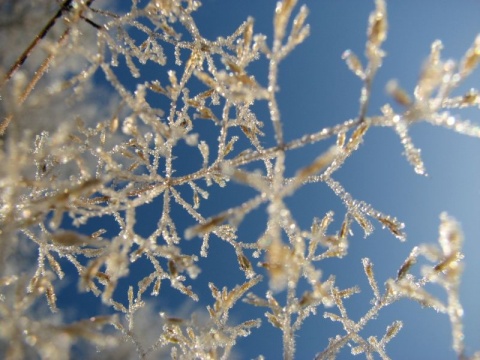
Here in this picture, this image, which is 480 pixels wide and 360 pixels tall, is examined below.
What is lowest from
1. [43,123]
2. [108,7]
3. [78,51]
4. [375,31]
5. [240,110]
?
[375,31]

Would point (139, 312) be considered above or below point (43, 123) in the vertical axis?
below

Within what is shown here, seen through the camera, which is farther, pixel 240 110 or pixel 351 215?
pixel 240 110

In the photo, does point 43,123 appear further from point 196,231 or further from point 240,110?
point 196,231

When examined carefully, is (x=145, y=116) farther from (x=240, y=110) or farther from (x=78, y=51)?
(x=240, y=110)

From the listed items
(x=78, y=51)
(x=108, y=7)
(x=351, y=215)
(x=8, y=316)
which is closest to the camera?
(x=8, y=316)

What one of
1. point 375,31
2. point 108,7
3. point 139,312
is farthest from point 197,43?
point 139,312

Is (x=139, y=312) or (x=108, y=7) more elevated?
(x=108, y=7)

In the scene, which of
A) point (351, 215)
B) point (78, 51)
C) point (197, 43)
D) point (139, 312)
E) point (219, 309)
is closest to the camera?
point (78, 51)

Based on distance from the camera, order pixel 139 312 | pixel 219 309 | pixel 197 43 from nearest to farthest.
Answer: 1. pixel 219 309
2. pixel 197 43
3. pixel 139 312

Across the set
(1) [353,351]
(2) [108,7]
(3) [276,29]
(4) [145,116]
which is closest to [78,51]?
(4) [145,116]

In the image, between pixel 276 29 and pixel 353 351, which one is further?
pixel 353 351
